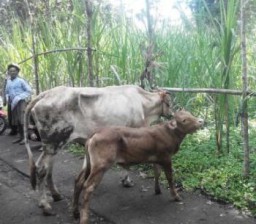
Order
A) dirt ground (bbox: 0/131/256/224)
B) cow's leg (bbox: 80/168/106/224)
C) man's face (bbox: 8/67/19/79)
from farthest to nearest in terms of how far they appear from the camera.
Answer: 1. man's face (bbox: 8/67/19/79)
2. dirt ground (bbox: 0/131/256/224)
3. cow's leg (bbox: 80/168/106/224)

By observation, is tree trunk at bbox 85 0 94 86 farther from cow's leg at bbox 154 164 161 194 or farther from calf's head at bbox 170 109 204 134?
calf's head at bbox 170 109 204 134

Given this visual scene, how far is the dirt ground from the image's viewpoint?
4.14 metres

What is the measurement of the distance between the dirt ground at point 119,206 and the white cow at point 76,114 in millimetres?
212

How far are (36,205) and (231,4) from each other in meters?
3.13

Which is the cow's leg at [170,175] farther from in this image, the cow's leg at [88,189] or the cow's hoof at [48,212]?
the cow's hoof at [48,212]

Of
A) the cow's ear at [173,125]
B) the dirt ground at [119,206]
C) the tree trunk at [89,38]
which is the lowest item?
the dirt ground at [119,206]

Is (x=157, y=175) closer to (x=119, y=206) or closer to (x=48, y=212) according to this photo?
(x=119, y=206)

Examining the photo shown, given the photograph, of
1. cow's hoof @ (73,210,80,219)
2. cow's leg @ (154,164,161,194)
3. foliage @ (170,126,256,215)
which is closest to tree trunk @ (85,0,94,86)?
foliage @ (170,126,256,215)

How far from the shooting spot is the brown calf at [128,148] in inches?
156

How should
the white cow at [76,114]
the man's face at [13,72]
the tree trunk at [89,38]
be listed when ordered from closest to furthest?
the white cow at [76,114] → the tree trunk at [89,38] → the man's face at [13,72]

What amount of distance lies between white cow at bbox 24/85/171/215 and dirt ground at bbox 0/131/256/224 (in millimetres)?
212

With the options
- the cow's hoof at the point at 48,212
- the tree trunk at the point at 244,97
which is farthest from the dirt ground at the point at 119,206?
the tree trunk at the point at 244,97

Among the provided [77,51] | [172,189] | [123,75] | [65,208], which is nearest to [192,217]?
[172,189]

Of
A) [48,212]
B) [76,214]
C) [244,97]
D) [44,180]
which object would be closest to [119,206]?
[76,214]
